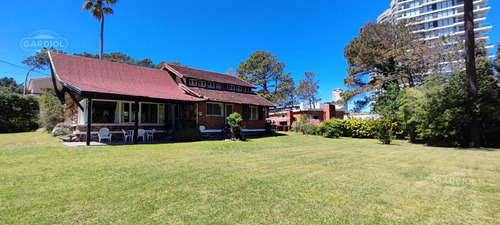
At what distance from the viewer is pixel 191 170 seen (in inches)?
229

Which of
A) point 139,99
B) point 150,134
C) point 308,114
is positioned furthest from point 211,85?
point 308,114

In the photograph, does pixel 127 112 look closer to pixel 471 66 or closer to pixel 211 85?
pixel 211 85

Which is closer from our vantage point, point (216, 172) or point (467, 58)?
point (216, 172)

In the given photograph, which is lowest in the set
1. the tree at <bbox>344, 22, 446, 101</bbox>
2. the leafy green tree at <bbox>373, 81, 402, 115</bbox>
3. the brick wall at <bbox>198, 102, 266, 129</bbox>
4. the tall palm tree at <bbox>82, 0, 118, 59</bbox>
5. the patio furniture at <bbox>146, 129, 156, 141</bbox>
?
the patio furniture at <bbox>146, 129, 156, 141</bbox>

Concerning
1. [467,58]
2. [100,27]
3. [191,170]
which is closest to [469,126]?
[467,58]

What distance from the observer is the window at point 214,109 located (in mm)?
16019

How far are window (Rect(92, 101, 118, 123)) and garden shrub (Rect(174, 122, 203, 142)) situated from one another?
152 inches

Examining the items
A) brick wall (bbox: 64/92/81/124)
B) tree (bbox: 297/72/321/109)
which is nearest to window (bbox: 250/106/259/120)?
brick wall (bbox: 64/92/81/124)

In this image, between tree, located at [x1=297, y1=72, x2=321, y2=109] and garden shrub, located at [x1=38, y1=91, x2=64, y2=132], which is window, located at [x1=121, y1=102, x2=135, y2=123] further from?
tree, located at [x1=297, y1=72, x2=321, y2=109]

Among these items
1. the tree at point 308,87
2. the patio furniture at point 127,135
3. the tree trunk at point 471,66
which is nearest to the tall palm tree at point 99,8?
Result: the patio furniture at point 127,135

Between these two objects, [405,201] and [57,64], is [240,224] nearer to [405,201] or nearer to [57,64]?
[405,201]

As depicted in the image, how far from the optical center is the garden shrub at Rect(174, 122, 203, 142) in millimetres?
13398

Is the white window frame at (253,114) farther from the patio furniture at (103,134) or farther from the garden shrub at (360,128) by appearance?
the patio furniture at (103,134)

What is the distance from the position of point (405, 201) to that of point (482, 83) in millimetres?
14756
